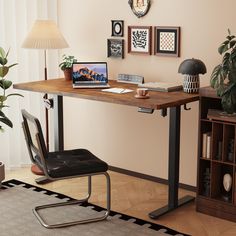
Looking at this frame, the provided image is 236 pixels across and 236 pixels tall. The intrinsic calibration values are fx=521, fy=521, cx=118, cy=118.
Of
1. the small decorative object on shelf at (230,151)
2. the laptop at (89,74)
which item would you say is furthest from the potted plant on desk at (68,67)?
the small decorative object on shelf at (230,151)

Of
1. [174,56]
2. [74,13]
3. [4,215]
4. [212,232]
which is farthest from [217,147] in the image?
[74,13]

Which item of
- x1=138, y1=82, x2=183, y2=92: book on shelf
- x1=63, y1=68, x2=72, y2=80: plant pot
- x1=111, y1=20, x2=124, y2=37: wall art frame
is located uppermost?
x1=111, y1=20, x2=124, y2=37: wall art frame

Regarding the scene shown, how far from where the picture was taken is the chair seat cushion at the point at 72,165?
3.43 m

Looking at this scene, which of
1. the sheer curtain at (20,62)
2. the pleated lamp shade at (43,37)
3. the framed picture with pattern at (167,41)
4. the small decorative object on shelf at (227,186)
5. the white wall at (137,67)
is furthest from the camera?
the sheer curtain at (20,62)

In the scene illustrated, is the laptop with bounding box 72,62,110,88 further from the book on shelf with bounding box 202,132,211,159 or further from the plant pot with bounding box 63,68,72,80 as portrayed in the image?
the book on shelf with bounding box 202,132,211,159

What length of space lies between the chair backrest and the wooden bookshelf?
1.12 metres

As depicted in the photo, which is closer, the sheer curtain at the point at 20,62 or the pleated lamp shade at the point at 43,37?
the pleated lamp shade at the point at 43,37

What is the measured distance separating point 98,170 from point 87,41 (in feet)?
5.39

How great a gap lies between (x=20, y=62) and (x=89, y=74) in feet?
2.96

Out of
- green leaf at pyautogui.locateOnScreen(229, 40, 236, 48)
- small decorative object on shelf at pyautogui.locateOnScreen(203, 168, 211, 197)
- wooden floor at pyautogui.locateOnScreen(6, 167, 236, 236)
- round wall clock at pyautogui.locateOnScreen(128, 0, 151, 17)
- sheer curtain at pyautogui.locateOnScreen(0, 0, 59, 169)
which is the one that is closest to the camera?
green leaf at pyautogui.locateOnScreen(229, 40, 236, 48)

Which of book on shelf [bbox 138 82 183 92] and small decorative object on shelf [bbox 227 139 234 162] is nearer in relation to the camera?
small decorative object on shelf [bbox 227 139 234 162]

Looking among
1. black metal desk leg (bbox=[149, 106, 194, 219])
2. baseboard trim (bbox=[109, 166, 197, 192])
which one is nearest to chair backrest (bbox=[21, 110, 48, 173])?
black metal desk leg (bbox=[149, 106, 194, 219])

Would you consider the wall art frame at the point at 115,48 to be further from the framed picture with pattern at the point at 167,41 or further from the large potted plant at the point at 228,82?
the large potted plant at the point at 228,82

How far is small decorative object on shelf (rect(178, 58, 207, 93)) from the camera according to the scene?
3730mm
